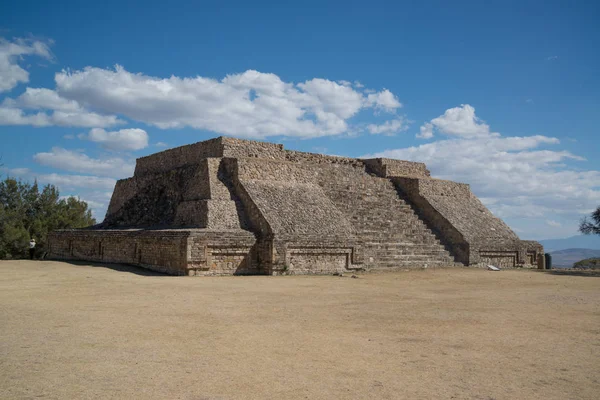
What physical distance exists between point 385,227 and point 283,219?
4.97 metres

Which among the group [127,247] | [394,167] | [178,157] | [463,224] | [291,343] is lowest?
[291,343]

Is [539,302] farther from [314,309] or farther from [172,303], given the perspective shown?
[172,303]

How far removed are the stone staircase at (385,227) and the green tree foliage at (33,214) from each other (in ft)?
51.3

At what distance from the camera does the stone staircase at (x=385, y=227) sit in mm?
17445

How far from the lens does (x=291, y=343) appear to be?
6.00 m

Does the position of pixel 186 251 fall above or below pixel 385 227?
below

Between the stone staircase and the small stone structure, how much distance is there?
0.05 metres

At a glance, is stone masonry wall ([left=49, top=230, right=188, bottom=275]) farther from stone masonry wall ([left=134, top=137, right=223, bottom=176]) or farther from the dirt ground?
stone masonry wall ([left=134, top=137, right=223, bottom=176])

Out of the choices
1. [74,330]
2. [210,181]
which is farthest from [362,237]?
[74,330]

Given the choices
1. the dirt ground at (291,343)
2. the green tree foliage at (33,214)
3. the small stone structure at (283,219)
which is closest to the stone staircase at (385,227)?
the small stone structure at (283,219)

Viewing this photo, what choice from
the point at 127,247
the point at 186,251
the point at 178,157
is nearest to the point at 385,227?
the point at 186,251

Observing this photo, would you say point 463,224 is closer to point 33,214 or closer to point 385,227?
point 385,227

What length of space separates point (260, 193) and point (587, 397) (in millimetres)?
12806

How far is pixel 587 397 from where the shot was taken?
4.29m
